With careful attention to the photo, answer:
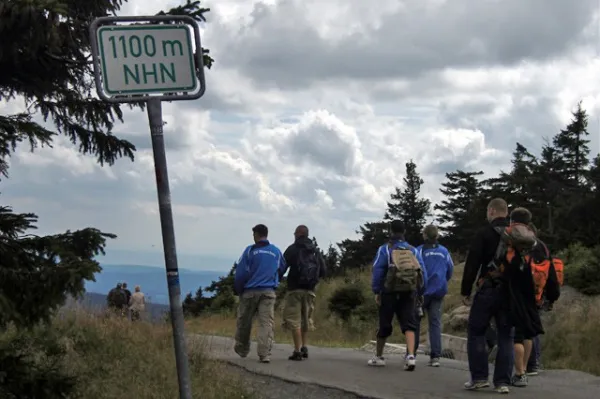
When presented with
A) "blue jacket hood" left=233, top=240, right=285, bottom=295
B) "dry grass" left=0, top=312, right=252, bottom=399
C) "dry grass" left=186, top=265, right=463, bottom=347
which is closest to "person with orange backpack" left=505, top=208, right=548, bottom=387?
"dry grass" left=0, top=312, right=252, bottom=399

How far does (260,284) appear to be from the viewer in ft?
36.5

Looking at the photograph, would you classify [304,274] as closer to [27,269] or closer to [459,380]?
[459,380]

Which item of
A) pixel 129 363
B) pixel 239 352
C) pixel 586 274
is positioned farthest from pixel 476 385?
pixel 586 274

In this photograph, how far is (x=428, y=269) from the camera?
36.7 ft

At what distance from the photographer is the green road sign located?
13.6 ft

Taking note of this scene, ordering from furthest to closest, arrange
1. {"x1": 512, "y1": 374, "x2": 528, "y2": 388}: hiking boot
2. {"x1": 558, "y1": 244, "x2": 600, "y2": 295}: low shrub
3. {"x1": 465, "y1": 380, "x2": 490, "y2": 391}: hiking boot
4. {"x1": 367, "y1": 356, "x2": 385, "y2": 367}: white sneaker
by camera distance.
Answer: {"x1": 558, "y1": 244, "x2": 600, "y2": 295}: low shrub
{"x1": 367, "y1": 356, "x2": 385, "y2": 367}: white sneaker
{"x1": 512, "y1": 374, "x2": 528, "y2": 388}: hiking boot
{"x1": 465, "y1": 380, "x2": 490, "y2": 391}: hiking boot

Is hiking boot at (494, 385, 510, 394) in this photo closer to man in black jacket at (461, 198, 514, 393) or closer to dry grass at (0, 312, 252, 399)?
man in black jacket at (461, 198, 514, 393)

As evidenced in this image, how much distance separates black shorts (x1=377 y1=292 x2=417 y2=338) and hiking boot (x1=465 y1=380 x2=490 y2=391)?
1658 millimetres

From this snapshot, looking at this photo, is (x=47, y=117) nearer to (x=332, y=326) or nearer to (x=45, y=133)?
(x=45, y=133)

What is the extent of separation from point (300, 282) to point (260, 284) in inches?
23.3

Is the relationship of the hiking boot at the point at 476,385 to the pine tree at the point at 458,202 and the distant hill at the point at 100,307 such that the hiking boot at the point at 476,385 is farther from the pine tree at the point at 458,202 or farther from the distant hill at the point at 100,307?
the pine tree at the point at 458,202

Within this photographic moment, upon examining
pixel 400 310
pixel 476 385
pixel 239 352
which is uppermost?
pixel 400 310

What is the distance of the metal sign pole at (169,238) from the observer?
4176 mm

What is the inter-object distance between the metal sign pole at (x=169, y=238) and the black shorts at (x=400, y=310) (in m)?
6.48
